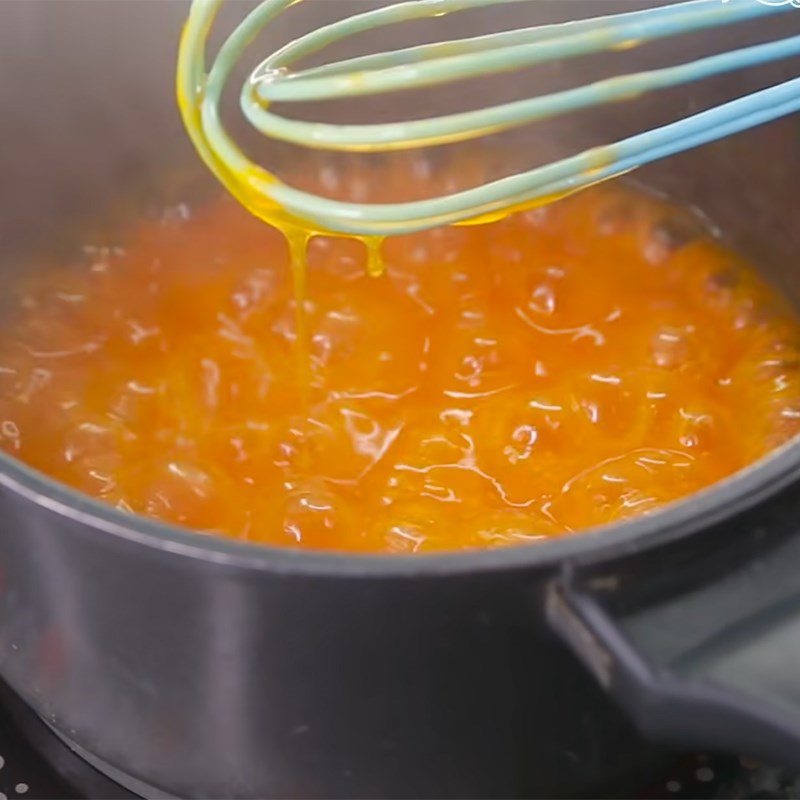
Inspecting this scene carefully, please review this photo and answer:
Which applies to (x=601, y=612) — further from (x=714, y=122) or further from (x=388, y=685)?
(x=714, y=122)

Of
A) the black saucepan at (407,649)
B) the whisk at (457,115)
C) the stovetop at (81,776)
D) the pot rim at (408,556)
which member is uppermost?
the whisk at (457,115)

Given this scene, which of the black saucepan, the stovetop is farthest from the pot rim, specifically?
the stovetop

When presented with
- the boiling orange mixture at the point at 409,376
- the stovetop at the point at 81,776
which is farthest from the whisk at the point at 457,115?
the stovetop at the point at 81,776

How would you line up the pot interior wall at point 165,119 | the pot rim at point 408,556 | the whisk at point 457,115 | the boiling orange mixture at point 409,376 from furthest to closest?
the pot interior wall at point 165,119 → the boiling orange mixture at point 409,376 → the whisk at point 457,115 → the pot rim at point 408,556

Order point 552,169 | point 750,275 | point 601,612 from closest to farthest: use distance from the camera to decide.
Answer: point 601,612
point 552,169
point 750,275

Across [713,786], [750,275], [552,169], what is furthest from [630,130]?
[713,786]

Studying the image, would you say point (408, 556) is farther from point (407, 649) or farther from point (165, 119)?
point (165, 119)

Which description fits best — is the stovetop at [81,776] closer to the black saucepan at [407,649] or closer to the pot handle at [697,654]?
the black saucepan at [407,649]
